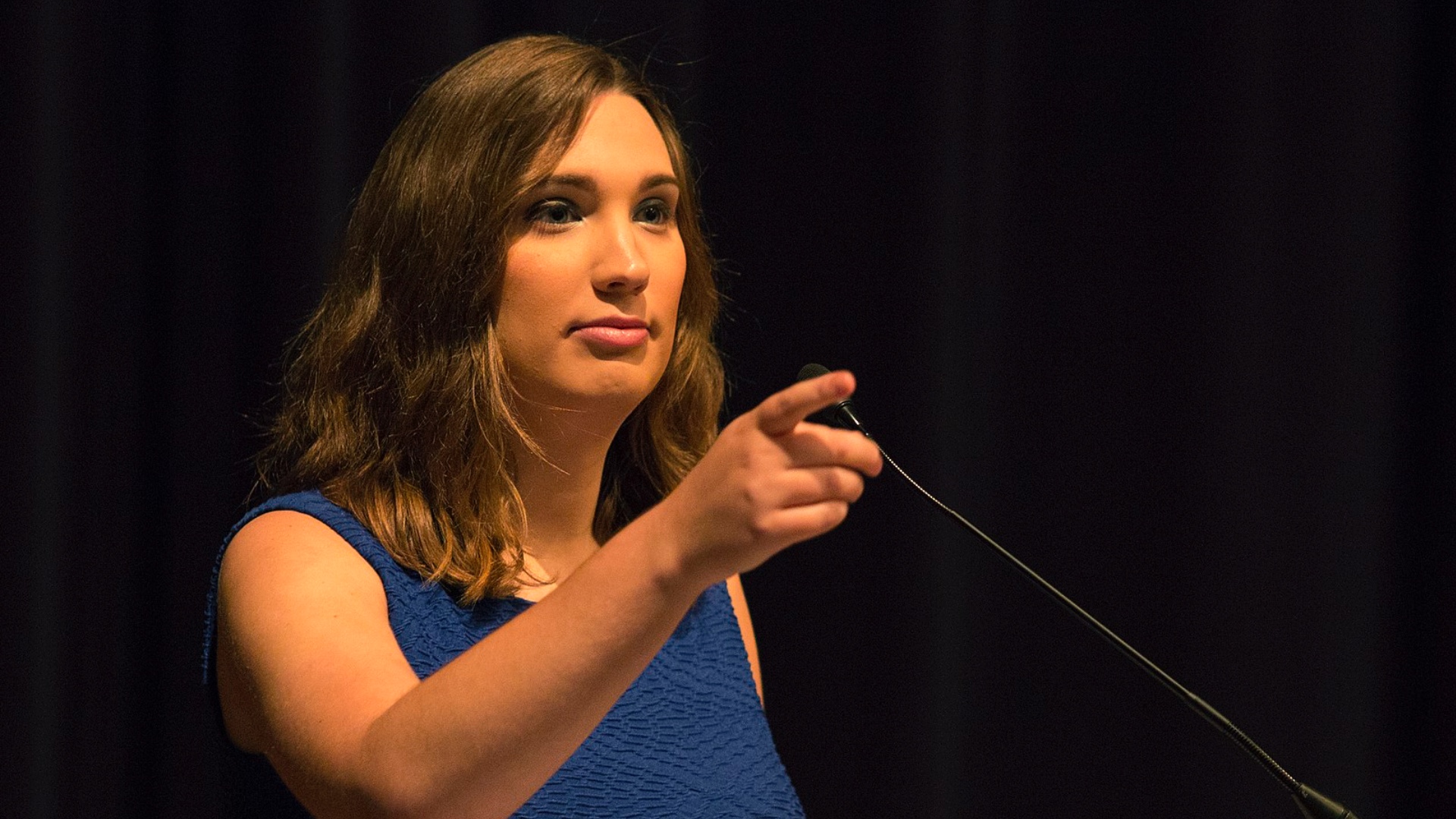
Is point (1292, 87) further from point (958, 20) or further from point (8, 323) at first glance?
point (8, 323)

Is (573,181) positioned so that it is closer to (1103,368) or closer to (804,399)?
(804,399)

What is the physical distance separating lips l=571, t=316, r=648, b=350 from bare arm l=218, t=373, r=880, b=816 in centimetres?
30

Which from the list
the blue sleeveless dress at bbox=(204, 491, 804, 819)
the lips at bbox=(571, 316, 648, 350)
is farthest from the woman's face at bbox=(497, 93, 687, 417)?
the blue sleeveless dress at bbox=(204, 491, 804, 819)

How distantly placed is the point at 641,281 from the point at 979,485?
0.62m

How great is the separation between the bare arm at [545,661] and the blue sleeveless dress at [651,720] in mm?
162

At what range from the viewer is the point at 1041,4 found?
1.60 meters

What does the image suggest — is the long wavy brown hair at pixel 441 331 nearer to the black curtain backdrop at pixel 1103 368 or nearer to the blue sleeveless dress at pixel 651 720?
the blue sleeveless dress at pixel 651 720

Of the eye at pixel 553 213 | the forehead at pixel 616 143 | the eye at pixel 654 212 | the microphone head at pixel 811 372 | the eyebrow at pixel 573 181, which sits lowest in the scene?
the microphone head at pixel 811 372

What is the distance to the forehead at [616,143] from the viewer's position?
1.11 m

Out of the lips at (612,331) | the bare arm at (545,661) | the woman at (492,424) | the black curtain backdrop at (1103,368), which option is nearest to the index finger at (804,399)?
the bare arm at (545,661)

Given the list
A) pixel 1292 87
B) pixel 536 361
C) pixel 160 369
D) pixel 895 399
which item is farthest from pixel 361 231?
pixel 1292 87

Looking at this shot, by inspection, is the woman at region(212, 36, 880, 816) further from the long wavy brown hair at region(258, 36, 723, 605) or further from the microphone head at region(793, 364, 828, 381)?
the microphone head at region(793, 364, 828, 381)

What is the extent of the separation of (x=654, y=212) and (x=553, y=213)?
0.32ft

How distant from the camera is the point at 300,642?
870 mm
